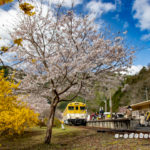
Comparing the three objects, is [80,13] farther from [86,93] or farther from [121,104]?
[121,104]

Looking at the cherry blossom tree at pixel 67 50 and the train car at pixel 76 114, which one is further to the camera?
the train car at pixel 76 114

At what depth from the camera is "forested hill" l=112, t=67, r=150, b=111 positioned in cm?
3783

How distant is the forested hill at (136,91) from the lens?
37.8m

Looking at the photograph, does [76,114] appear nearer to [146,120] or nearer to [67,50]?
[146,120]

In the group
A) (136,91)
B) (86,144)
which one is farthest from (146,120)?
(136,91)

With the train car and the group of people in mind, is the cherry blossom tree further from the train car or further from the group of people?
the train car

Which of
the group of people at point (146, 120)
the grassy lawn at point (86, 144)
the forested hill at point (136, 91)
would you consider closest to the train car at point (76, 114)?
the group of people at point (146, 120)

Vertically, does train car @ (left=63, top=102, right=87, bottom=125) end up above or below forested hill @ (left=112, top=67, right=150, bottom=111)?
below

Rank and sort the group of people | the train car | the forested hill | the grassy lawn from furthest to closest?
the forested hill < the train car < the group of people < the grassy lawn

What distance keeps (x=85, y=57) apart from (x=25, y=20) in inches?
126

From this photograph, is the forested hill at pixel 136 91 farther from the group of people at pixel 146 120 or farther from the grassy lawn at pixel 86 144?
the grassy lawn at pixel 86 144

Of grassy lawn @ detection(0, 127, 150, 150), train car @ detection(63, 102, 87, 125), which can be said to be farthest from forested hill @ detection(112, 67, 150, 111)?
grassy lawn @ detection(0, 127, 150, 150)

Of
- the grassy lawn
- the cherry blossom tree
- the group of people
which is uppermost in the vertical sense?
the cherry blossom tree

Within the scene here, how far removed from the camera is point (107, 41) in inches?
337
